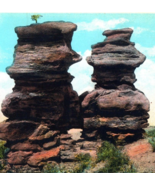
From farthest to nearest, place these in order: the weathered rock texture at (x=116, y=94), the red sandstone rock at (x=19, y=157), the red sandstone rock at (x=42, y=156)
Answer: the weathered rock texture at (x=116, y=94) < the red sandstone rock at (x=19, y=157) < the red sandstone rock at (x=42, y=156)

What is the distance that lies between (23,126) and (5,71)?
7.97 ft

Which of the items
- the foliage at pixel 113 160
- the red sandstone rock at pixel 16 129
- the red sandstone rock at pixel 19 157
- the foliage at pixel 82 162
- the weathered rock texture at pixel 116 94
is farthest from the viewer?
the weathered rock texture at pixel 116 94

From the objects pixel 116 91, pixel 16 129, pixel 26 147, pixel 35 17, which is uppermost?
pixel 35 17

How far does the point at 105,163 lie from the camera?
37.7 feet

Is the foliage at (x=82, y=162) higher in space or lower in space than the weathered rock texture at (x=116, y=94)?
lower

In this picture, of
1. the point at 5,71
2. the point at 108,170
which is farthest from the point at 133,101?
the point at 5,71

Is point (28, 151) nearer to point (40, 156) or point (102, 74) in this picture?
point (40, 156)

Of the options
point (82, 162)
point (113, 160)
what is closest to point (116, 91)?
point (113, 160)

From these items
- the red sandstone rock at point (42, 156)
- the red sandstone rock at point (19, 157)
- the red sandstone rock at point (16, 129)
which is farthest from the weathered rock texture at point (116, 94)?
the red sandstone rock at point (19, 157)

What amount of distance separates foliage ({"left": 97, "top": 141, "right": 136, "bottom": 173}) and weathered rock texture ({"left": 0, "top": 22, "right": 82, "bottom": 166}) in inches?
71.0

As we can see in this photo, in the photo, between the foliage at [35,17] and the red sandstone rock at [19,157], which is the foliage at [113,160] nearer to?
the red sandstone rock at [19,157]

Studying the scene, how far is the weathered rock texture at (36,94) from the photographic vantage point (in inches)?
467

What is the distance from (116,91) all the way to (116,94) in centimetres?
20

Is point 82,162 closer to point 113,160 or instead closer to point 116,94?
point 113,160
